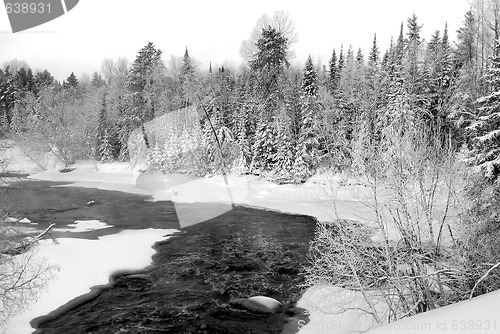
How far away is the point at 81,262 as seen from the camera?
15.7 metres

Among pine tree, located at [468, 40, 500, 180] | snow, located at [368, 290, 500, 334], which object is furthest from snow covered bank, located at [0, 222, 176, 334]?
pine tree, located at [468, 40, 500, 180]

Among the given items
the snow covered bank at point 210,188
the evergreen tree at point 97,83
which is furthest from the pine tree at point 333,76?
the evergreen tree at point 97,83

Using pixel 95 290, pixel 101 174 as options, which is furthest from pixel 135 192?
pixel 95 290

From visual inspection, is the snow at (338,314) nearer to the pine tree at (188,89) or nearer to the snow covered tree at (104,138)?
the pine tree at (188,89)

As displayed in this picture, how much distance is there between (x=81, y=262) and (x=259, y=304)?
28.0 ft

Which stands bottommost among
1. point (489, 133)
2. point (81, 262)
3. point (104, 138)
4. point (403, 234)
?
point (81, 262)

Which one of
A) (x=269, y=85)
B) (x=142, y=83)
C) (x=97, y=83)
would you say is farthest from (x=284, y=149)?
(x=97, y=83)

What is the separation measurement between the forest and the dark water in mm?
2156

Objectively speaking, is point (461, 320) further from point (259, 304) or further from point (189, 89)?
point (189, 89)

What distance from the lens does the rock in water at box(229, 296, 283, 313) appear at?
12.5 metres

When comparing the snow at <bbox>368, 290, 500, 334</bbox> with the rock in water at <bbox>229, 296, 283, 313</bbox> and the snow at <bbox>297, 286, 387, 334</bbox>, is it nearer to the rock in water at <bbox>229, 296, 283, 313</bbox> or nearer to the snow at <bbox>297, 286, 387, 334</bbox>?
the snow at <bbox>297, 286, 387, 334</bbox>

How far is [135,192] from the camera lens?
122 ft

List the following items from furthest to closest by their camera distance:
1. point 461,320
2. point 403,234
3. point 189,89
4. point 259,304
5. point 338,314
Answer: point 189,89, point 259,304, point 338,314, point 403,234, point 461,320

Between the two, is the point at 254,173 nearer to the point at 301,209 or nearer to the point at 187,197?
the point at 187,197
